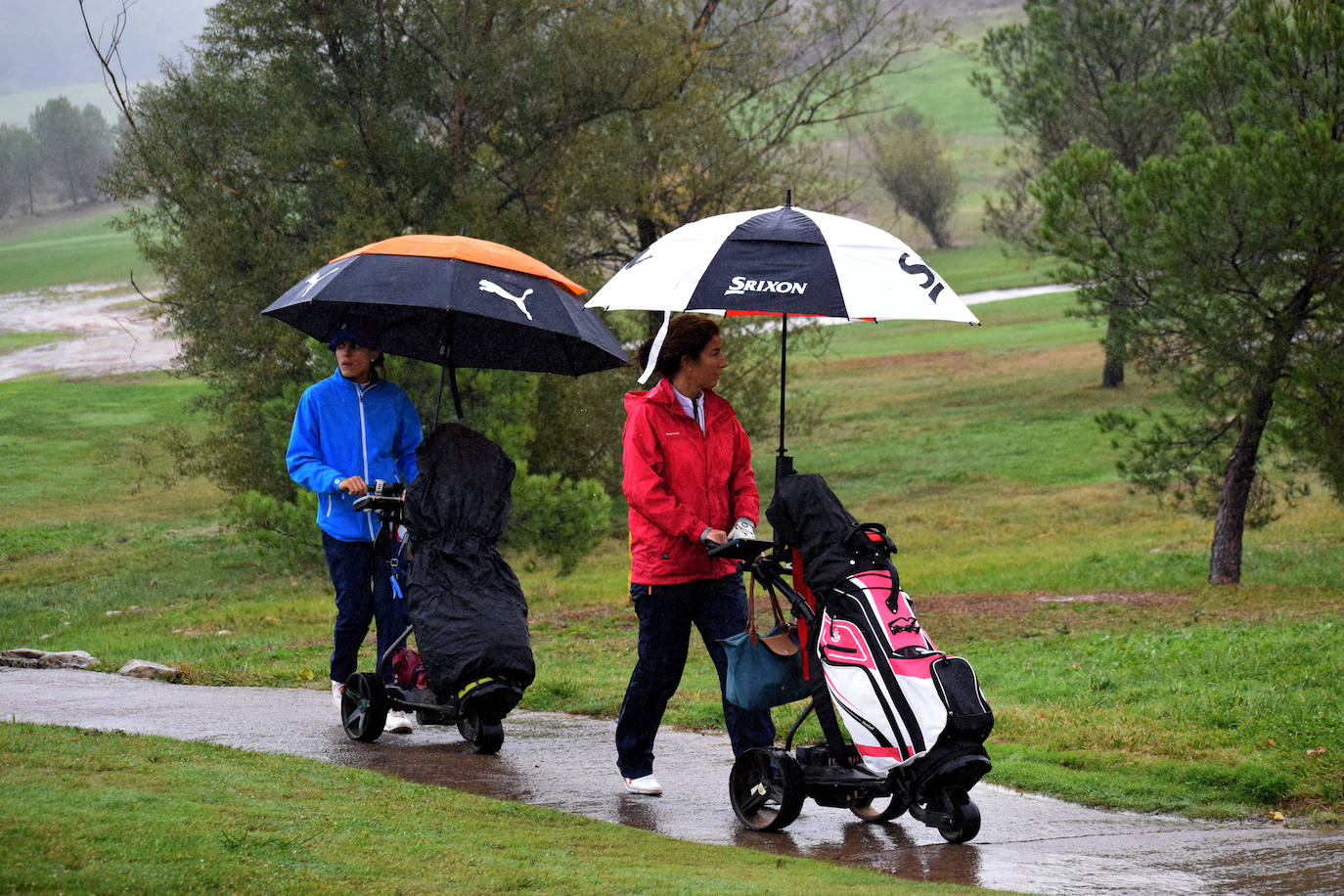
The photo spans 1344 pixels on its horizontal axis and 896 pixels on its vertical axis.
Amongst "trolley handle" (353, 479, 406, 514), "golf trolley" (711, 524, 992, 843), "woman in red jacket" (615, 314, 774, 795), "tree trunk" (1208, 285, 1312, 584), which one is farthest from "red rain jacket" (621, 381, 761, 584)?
"tree trunk" (1208, 285, 1312, 584)

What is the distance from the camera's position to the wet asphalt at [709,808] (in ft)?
16.6

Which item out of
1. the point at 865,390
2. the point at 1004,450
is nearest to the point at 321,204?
the point at 1004,450

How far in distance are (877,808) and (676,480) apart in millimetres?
1636

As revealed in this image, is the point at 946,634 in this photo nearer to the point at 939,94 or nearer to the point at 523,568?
the point at 523,568

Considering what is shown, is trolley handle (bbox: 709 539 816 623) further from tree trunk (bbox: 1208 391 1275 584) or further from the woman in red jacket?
tree trunk (bbox: 1208 391 1275 584)

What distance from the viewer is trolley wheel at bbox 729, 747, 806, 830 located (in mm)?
5602

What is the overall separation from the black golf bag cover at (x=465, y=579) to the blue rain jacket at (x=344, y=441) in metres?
0.60

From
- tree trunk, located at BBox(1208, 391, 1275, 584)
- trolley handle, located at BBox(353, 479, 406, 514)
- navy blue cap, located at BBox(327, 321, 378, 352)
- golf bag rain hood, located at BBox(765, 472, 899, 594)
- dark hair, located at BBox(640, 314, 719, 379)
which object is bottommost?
tree trunk, located at BBox(1208, 391, 1275, 584)

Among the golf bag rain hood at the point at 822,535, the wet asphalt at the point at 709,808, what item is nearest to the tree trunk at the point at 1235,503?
the wet asphalt at the point at 709,808

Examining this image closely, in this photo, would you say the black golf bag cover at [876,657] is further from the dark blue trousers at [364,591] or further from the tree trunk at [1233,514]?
the tree trunk at [1233,514]

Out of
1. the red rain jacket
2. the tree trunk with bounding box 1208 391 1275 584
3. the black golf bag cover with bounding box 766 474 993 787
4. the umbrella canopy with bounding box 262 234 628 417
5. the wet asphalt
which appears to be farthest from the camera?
the tree trunk with bounding box 1208 391 1275 584

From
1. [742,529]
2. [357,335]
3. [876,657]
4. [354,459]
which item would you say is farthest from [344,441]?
[876,657]

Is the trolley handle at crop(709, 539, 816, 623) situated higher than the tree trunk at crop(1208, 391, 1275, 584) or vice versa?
the trolley handle at crop(709, 539, 816, 623)

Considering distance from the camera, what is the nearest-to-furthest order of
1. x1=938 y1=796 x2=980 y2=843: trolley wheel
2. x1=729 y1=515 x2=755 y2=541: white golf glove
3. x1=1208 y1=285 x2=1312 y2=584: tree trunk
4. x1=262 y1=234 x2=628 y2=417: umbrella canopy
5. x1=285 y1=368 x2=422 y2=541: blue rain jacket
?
x1=938 y1=796 x2=980 y2=843: trolley wheel < x1=729 y1=515 x2=755 y2=541: white golf glove < x1=262 y1=234 x2=628 y2=417: umbrella canopy < x1=285 y1=368 x2=422 y2=541: blue rain jacket < x1=1208 y1=285 x2=1312 y2=584: tree trunk
